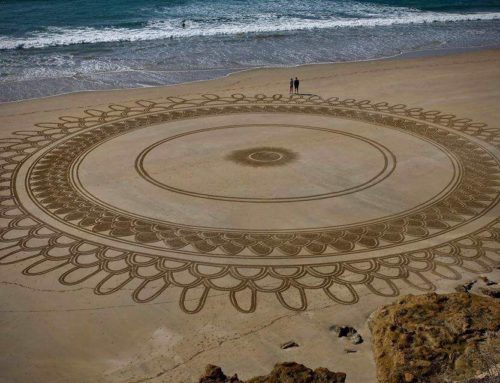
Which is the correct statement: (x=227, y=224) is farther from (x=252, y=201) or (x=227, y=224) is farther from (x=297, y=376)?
(x=297, y=376)

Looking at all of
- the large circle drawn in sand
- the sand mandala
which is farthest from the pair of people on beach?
the large circle drawn in sand

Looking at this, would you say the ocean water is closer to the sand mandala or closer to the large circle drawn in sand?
the sand mandala

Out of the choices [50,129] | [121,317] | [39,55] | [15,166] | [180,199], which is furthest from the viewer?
[39,55]

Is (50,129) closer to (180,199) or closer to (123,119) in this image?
(123,119)

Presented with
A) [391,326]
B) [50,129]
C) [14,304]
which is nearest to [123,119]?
[50,129]

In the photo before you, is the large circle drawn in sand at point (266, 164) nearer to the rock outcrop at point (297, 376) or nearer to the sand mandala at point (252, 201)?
the sand mandala at point (252, 201)
